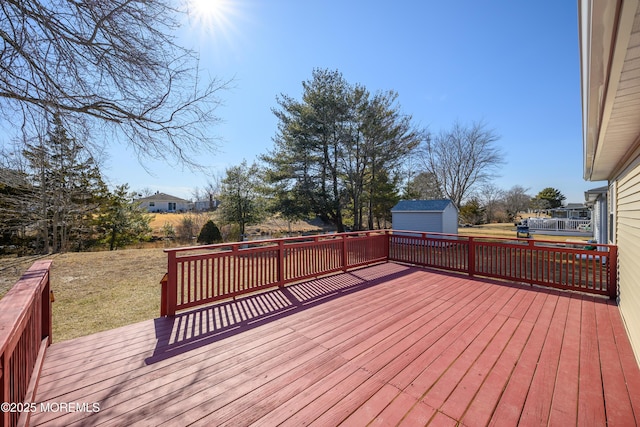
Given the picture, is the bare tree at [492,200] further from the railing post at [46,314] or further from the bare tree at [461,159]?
the railing post at [46,314]

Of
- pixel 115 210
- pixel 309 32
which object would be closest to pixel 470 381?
pixel 309 32

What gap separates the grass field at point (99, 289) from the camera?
4367 millimetres

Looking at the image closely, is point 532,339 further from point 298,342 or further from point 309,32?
point 309,32

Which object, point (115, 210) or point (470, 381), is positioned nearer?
point (470, 381)

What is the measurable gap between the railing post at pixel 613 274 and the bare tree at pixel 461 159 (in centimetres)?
1943

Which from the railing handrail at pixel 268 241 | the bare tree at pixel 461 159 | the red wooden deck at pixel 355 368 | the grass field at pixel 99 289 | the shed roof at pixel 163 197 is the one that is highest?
the bare tree at pixel 461 159

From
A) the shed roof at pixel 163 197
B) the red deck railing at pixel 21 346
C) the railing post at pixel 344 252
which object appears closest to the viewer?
the red deck railing at pixel 21 346

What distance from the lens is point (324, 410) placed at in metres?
1.72

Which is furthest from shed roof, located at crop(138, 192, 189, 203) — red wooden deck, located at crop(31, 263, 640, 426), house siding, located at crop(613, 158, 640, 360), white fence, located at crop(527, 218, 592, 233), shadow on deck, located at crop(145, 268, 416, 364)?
house siding, located at crop(613, 158, 640, 360)

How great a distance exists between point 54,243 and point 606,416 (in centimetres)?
1651

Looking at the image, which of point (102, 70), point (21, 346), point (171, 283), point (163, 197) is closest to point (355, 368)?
point (21, 346)

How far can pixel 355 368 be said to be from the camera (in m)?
2.19

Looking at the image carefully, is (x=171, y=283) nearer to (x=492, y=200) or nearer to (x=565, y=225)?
(x=565, y=225)

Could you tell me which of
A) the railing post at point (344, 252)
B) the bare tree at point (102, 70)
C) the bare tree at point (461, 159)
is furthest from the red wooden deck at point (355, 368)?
the bare tree at point (461, 159)
